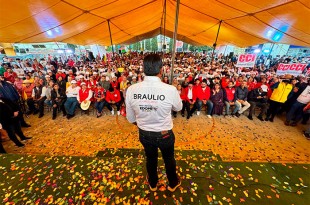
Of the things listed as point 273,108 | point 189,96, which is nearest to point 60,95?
point 189,96

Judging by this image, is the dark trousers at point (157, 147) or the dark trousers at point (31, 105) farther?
the dark trousers at point (31, 105)

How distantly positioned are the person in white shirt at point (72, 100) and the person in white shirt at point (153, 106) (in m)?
5.05

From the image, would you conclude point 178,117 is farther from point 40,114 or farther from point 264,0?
point 40,114

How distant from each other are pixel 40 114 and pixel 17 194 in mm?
4737

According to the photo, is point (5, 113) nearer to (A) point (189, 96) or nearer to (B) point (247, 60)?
(A) point (189, 96)

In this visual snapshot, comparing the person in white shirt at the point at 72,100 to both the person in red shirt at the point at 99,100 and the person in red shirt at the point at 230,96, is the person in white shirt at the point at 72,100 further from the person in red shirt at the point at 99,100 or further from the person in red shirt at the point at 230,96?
the person in red shirt at the point at 230,96

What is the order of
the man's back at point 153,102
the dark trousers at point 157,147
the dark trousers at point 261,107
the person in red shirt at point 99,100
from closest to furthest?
1. the man's back at point 153,102
2. the dark trousers at point 157,147
3. the dark trousers at point 261,107
4. the person in red shirt at point 99,100

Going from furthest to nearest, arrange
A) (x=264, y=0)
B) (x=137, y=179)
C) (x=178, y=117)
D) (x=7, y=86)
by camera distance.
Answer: (x=178, y=117) < (x=7, y=86) < (x=264, y=0) < (x=137, y=179)

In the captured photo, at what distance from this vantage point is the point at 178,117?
18.9 ft

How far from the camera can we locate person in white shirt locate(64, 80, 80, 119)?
18.9ft

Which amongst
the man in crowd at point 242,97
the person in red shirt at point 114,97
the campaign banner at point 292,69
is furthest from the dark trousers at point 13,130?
the campaign banner at point 292,69

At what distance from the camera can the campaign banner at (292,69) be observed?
18.1 ft

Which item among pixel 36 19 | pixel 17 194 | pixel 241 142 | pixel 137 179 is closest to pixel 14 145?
pixel 17 194

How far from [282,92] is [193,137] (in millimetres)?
3845
